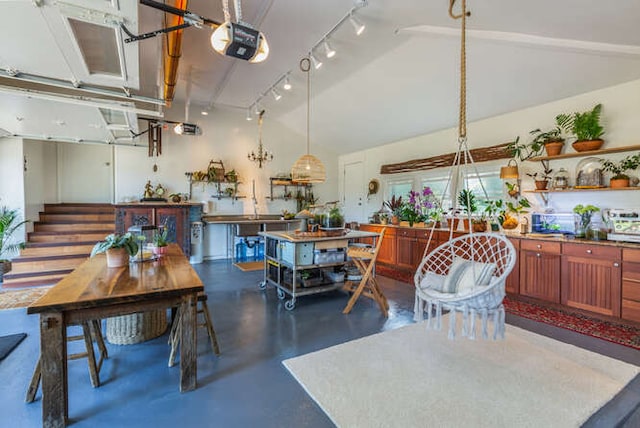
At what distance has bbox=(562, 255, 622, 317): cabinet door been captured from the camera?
327 cm

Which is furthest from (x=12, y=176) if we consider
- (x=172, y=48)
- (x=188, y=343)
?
(x=188, y=343)

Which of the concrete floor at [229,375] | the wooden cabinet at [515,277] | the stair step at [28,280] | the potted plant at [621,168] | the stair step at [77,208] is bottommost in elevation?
the concrete floor at [229,375]

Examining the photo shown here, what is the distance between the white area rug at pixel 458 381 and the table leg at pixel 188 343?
0.74 m

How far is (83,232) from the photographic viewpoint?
223 inches

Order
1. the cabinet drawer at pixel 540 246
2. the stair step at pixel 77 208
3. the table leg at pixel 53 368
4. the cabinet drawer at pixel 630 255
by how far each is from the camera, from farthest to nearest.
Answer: the stair step at pixel 77 208
the cabinet drawer at pixel 540 246
the cabinet drawer at pixel 630 255
the table leg at pixel 53 368

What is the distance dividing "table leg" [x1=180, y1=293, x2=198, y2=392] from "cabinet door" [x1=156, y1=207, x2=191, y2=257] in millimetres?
4276

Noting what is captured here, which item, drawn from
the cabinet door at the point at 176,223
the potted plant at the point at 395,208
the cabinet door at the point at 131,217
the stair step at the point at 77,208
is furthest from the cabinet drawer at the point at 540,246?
the stair step at the point at 77,208

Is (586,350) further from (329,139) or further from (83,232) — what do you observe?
(83,232)

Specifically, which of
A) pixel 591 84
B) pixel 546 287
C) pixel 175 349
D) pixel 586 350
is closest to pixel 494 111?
pixel 591 84

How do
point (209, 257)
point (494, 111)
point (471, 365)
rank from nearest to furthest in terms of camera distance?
point (471, 365), point (494, 111), point (209, 257)

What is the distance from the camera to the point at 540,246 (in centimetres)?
386

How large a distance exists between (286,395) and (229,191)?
18.9ft

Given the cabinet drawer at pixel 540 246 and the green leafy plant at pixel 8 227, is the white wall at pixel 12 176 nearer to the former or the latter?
the green leafy plant at pixel 8 227

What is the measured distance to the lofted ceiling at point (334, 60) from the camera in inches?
88.2
